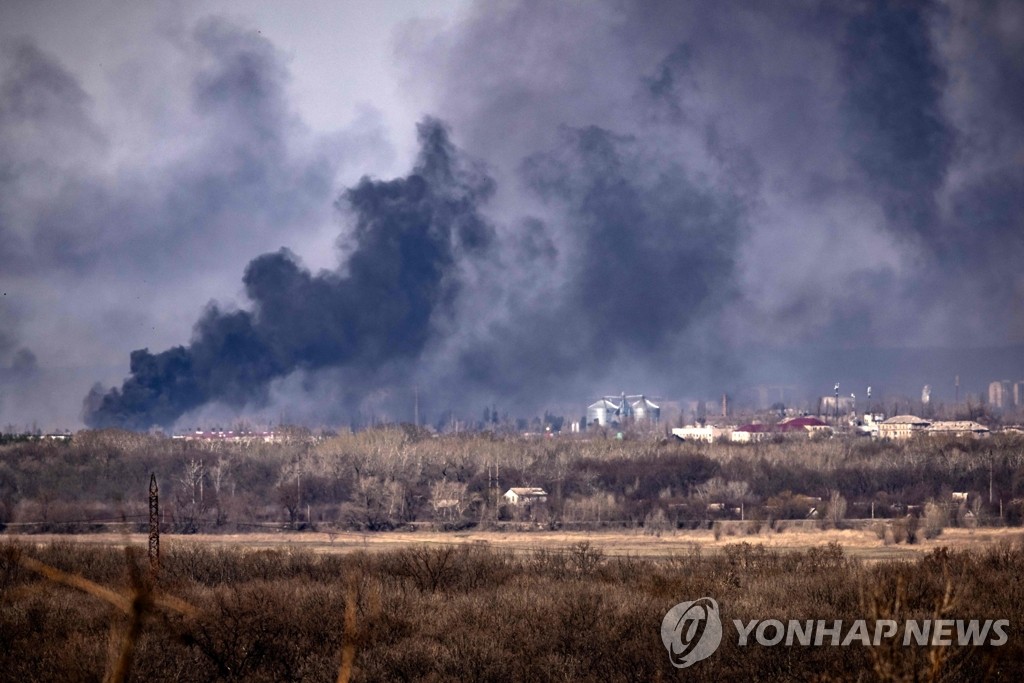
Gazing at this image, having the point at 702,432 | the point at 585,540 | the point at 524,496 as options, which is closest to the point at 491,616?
the point at 585,540

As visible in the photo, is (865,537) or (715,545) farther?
(865,537)

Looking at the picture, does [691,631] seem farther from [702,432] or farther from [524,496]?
[702,432]

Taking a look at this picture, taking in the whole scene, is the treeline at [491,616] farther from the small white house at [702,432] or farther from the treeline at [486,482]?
the small white house at [702,432]

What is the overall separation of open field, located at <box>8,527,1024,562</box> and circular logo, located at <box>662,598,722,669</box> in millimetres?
20557

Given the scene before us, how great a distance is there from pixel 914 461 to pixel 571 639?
65.1m

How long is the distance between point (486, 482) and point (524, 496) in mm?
6014

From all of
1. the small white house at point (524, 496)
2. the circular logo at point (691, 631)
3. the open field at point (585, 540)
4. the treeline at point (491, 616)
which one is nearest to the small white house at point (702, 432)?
the small white house at point (524, 496)

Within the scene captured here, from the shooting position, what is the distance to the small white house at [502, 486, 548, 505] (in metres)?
73.2

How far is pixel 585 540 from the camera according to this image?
5828 cm

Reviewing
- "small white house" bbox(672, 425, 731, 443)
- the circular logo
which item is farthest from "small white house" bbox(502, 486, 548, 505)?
"small white house" bbox(672, 425, 731, 443)

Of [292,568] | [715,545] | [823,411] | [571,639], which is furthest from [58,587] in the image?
[823,411]

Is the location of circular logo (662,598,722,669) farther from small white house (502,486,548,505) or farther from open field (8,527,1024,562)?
small white house (502,486,548,505)

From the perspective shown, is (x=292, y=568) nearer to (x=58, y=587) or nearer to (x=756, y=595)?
(x=58, y=587)

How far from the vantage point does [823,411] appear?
7505 inches
